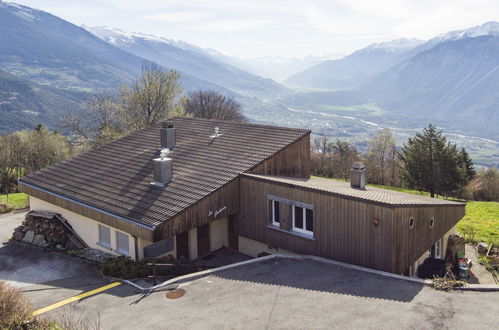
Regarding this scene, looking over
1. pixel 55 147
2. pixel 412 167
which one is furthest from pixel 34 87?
pixel 412 167

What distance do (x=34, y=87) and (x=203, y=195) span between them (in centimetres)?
20633

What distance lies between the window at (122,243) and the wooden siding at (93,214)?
2.85ft

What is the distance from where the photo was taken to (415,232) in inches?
624

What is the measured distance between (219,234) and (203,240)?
1052 millimetres

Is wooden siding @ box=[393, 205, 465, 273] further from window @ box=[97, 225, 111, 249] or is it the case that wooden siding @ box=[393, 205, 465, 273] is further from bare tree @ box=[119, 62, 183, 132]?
bare tree @ box=[119, 62, 183, 132]

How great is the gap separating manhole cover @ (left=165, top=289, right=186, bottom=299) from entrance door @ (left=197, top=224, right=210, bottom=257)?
17.9 feet

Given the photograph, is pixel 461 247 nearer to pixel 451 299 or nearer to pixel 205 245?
pixel 451 299

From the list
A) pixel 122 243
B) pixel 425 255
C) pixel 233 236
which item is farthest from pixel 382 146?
pixel 122 243

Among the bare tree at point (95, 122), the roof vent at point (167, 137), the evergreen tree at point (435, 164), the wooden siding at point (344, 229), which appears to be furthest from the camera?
the bare tree at point (95, 122)

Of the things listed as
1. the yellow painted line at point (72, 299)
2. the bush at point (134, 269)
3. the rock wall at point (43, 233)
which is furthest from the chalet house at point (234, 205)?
the yellow painted line at point (72, 299)

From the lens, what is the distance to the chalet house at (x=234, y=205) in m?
15.5

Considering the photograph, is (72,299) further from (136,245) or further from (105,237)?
(105,237)

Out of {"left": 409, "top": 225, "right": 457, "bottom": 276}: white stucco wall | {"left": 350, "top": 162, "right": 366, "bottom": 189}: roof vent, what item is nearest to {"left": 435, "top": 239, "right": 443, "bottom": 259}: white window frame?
{"left": 409, "top": 225, "right": 457, "bottom": 276}: white stucco wall

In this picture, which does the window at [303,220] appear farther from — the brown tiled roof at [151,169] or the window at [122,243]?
the window at [122,243]
